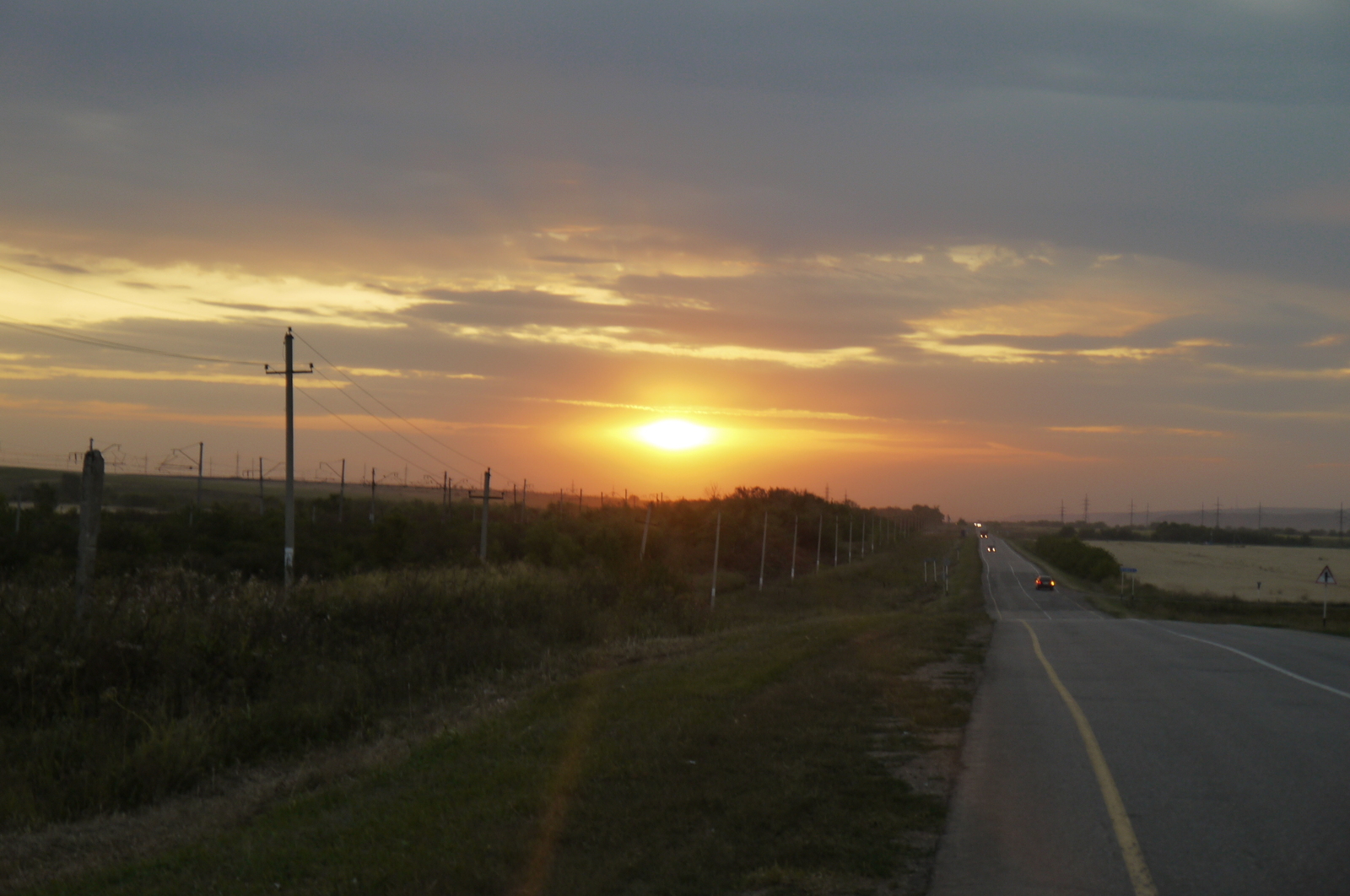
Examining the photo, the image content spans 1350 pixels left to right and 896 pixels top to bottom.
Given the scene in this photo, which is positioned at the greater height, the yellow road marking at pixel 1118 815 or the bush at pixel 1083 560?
the yellow road marking at pixel 1118 815

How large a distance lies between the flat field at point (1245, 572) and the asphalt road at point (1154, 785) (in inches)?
1775

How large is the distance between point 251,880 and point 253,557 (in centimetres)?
4345

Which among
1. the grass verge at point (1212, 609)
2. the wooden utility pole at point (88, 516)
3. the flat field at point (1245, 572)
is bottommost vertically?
the flat field at point (1245, 572)

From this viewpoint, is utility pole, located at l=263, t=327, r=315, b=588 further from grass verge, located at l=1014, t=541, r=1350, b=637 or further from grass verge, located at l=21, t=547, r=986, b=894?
grass verge, located at l=1014, t=541, r=1350, b=637

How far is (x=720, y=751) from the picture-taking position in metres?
9.03

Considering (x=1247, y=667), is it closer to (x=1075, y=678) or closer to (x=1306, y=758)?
(x=1075, y=678)

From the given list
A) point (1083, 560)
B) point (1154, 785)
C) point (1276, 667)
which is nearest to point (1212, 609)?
point (1276, 667)

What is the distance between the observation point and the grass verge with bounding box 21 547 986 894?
20.2 ft

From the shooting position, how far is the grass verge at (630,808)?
243 inches

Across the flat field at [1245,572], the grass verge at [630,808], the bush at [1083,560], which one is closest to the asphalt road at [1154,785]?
the grass verge at [630,808]

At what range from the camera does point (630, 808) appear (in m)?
7.40

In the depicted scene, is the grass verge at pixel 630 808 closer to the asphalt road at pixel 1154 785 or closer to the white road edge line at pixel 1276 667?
the asphalt road at pixel 1154 785

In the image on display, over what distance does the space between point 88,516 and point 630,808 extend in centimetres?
1105

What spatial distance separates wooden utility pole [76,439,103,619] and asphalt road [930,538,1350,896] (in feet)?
41.5
